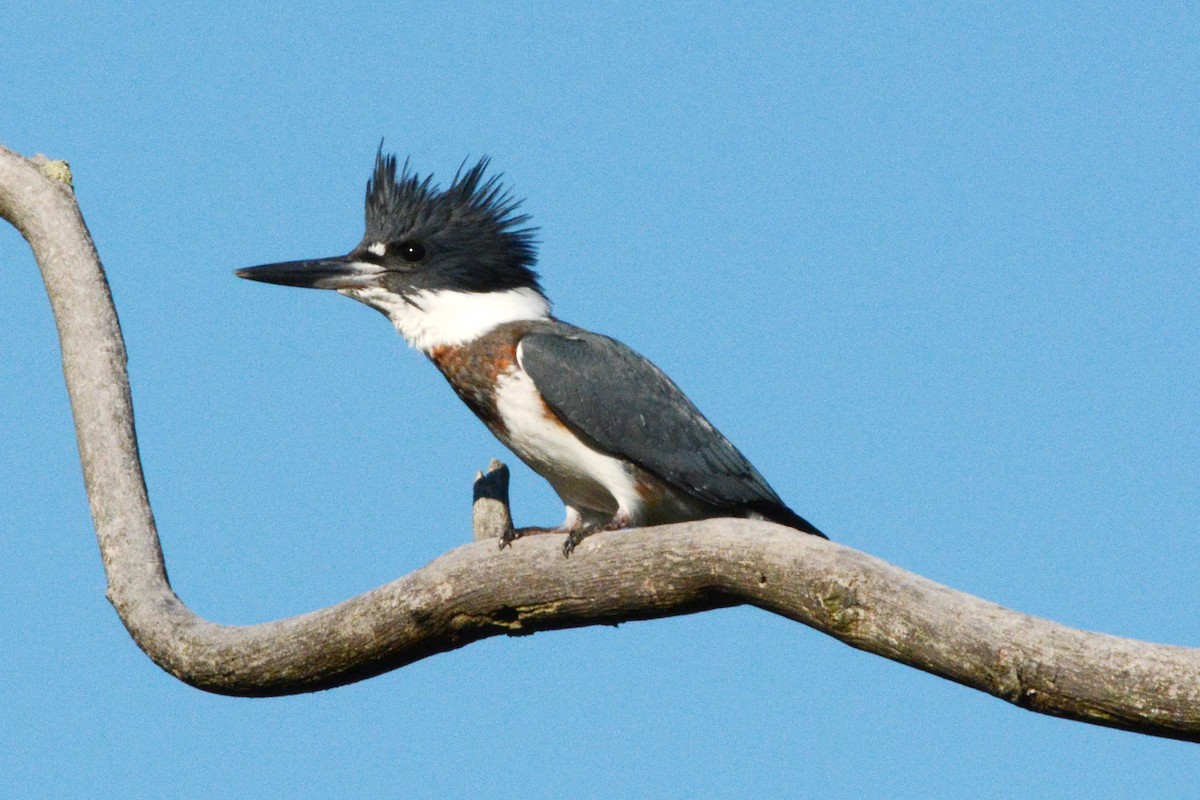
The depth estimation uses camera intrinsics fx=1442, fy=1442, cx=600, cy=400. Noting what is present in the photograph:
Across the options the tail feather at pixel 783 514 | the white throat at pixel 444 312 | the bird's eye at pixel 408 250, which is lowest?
the tail feather at pixel 783 514

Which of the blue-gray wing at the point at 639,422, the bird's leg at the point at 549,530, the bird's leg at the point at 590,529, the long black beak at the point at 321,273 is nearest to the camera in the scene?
the bird's leg at the point at 590,529

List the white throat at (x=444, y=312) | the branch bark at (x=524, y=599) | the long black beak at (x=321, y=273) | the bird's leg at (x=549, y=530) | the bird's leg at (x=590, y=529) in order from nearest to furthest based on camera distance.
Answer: the branch bark at (x=524, y=599) < the bird's leg at (x=590, y=529) < the bird's leg at (x=549, y=530) < the white throat at (x=444, y=312) < the long black beak at (x=321, y=273)

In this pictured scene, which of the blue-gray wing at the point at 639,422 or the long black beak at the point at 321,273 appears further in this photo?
the long black beak at the point at 321,273

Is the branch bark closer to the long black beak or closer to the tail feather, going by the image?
the long black beak

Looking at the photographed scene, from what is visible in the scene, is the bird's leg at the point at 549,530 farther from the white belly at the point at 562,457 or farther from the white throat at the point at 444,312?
the white throat at the point at 444,312

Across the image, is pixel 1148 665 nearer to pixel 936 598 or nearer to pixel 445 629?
pixel 936 598

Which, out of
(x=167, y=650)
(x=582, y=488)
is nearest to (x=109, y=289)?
(x=167, y=650)

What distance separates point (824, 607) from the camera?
3.63 meters

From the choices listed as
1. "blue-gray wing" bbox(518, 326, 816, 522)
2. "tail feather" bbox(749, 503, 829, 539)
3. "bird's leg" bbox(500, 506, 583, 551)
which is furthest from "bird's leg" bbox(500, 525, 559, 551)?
"tail feather" bbox(749, 503, 829, 539)

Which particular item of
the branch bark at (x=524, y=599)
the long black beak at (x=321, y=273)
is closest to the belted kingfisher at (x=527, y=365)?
the long black beak at (x=321, y=273)

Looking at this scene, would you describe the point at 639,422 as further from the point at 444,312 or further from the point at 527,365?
the point at 444,312

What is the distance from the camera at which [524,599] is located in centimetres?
428

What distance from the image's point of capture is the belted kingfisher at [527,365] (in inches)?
204

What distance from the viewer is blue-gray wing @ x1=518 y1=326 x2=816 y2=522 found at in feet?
16.9
